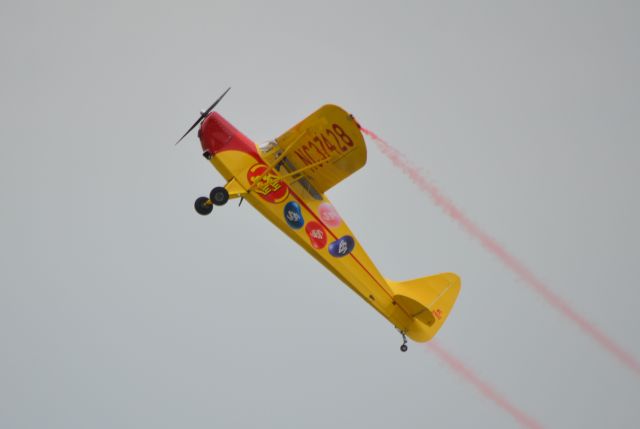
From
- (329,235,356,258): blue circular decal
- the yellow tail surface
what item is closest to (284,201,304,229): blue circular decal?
(329,235,356,258): blue circular decal

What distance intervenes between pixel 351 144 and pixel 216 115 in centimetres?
298

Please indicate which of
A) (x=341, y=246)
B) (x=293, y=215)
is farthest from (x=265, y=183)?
(x=341, y=246)

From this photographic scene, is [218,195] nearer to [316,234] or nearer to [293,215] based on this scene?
[293,215]

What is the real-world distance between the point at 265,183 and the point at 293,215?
904 mm

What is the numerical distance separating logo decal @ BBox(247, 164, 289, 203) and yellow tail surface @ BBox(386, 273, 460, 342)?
141 inches

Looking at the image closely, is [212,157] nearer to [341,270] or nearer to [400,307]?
[341,270]

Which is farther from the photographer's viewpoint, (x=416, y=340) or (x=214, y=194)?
(x=416, y=340)

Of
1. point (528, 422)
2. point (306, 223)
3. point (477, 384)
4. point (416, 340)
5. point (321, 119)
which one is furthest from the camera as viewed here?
point (528, 422)

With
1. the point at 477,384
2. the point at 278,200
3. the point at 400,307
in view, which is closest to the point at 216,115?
the point at 278,200

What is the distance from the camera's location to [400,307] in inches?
901

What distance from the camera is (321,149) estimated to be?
2081 cm

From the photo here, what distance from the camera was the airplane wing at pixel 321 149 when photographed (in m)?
20.1

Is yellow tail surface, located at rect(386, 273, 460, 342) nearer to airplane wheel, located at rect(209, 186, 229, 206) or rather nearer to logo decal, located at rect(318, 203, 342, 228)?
logo decal, located at rect(318, 203, 342, 228)

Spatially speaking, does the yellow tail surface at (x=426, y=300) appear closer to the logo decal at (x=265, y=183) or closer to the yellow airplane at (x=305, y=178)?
the yellow airplane at (x=305, y=178)
